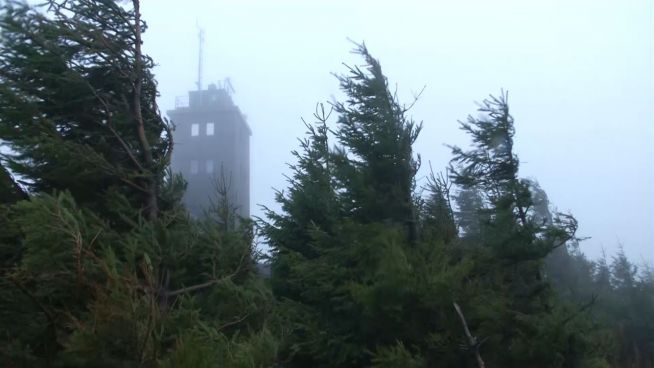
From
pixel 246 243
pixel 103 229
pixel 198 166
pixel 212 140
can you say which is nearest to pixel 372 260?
pixel 246 243

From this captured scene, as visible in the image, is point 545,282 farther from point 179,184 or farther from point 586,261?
point 586,261

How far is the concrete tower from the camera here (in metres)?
16.3

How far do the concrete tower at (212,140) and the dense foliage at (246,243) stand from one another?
4.54m

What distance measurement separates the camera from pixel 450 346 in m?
8.14

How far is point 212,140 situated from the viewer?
21.4m

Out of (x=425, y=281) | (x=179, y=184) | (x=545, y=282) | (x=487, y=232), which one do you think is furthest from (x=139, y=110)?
(x=545, y=282)

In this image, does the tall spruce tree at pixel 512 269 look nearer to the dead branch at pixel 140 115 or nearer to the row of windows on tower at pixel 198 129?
the dead branch at pixel 140 115

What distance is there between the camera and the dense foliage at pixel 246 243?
21.3 ft

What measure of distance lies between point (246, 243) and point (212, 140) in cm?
1313

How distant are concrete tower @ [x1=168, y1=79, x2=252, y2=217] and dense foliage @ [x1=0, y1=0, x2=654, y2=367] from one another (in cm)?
454

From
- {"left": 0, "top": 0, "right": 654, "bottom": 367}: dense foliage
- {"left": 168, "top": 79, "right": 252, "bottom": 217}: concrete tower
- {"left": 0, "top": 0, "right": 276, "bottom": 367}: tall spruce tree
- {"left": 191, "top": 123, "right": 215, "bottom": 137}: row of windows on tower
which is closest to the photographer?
{"left": 0, "top": 0, "right": 276, "bottom": 367}: tall spruce tree

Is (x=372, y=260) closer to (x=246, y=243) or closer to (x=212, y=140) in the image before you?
(x=246, y=243)

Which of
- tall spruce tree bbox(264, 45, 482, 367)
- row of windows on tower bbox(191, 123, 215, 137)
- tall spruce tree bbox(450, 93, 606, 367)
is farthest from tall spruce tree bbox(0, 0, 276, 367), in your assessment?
row of windows on tower bbox(191, 123, 215, 137)

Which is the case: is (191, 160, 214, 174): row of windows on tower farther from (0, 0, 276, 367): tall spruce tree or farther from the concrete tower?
(0, 0, 276, 367): tall spruce tree
